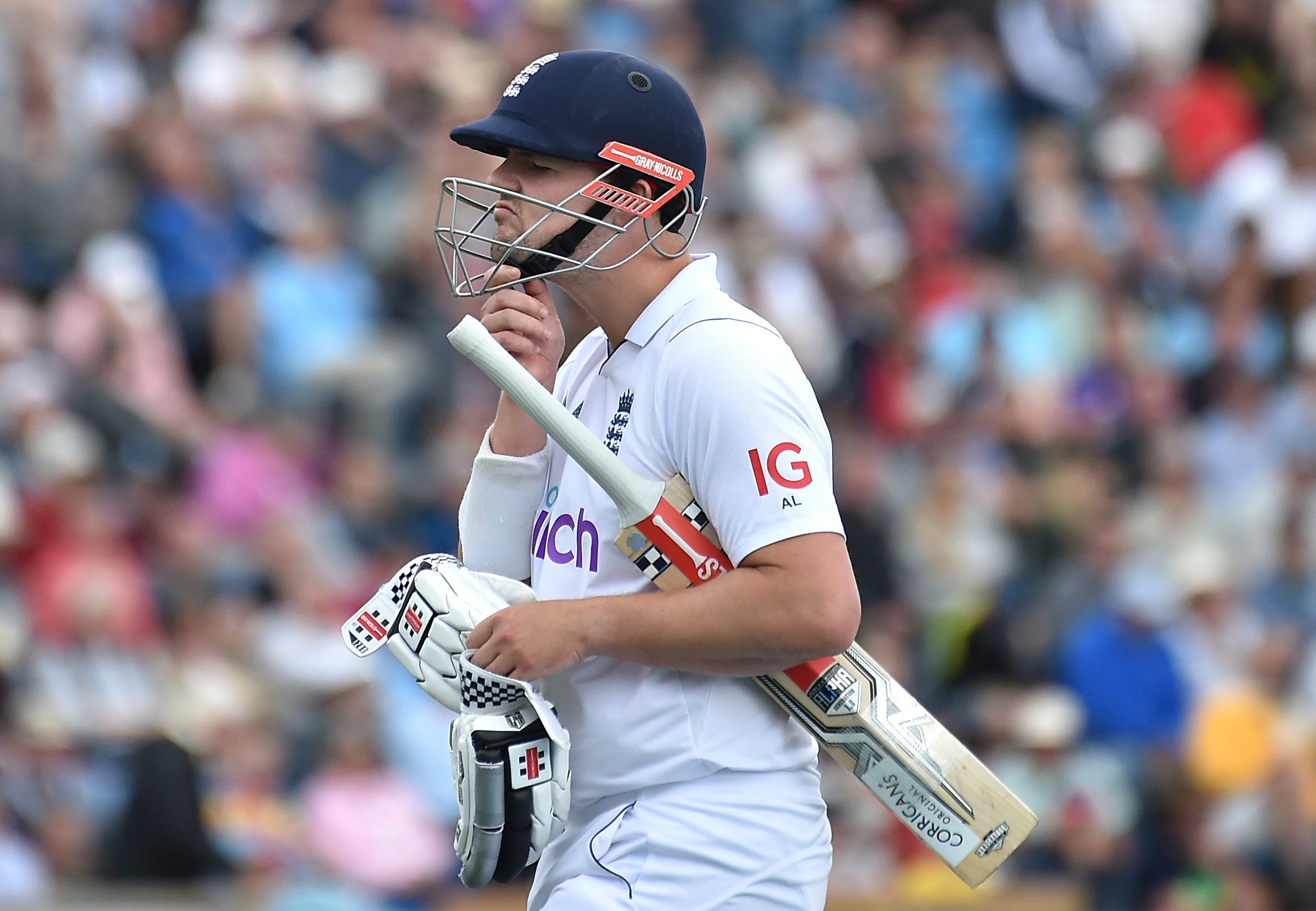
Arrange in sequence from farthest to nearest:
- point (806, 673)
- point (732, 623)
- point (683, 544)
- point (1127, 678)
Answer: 1. point (1127, 678)
2. point (806, 673)
3. point (683, 544)
4. point (732, 623)

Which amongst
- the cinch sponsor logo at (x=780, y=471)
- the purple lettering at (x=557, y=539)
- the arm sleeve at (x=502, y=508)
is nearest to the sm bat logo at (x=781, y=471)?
the cinch sponsor logo at (x=780, y=471)

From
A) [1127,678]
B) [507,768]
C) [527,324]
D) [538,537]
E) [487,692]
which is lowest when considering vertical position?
[1127,678]

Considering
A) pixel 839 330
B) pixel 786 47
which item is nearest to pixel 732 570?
pixel 839 330

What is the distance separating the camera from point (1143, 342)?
12.4 meters

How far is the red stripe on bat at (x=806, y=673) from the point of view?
3.73 m

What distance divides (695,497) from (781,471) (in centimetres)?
22

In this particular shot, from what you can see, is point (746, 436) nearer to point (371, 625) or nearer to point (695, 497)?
point (695, 497)

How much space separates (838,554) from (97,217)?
720cm

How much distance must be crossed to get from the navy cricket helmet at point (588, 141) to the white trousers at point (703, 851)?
1.05 meters

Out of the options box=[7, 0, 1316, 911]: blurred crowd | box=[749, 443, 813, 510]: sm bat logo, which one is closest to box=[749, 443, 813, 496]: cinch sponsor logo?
box=[749, 443, 813, 510]: sm bat logo

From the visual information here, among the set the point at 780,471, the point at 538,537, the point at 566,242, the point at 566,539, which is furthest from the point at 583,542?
the point at 566,242

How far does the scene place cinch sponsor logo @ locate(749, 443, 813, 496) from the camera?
3.54 m

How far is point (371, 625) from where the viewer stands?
12.5 feet

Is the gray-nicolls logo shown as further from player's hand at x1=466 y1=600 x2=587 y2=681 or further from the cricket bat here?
player's hand at x1=466 y1=600 x2=587 y2=681
